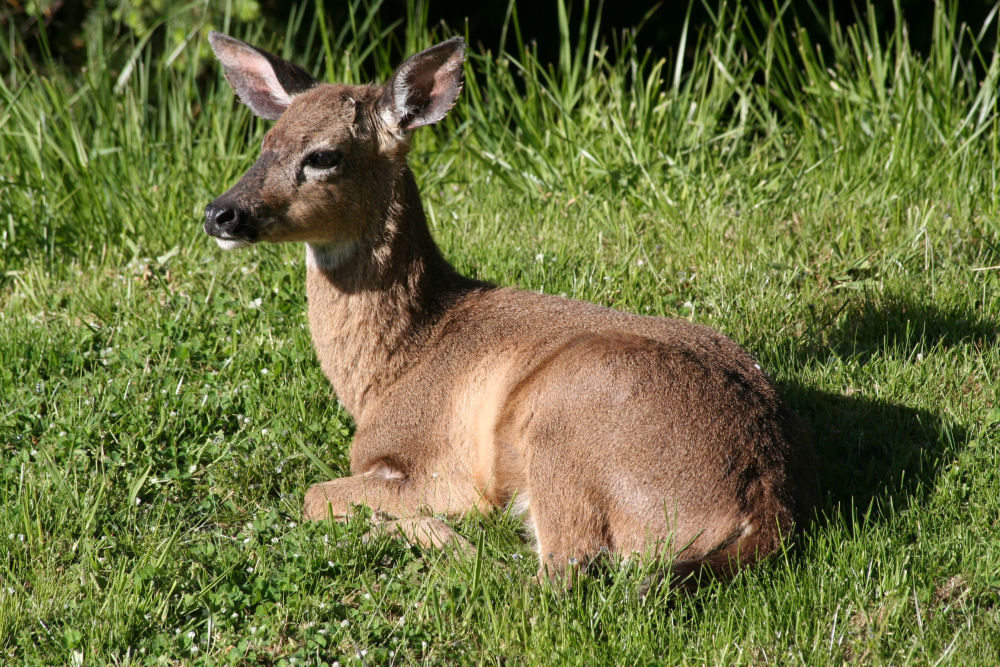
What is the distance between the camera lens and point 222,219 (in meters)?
3.79

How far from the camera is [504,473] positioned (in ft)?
12.2

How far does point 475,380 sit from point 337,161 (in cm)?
97

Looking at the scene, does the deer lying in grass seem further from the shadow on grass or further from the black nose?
the shadow on grass

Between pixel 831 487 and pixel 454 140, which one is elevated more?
pixel 454 140

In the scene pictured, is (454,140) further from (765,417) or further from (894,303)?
(765,417)

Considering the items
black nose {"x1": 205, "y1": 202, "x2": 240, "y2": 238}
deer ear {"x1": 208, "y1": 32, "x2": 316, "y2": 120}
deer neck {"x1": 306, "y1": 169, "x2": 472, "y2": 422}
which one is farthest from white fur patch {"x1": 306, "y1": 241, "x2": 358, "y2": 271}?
deer ear {"x1": 208, "y1": 32, "x2": 316, "y2": 120}

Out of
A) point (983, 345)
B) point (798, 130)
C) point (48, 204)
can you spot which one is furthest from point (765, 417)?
point (48, 204)

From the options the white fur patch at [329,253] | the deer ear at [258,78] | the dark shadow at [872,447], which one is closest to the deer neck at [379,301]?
the white fur patch at [329,253]

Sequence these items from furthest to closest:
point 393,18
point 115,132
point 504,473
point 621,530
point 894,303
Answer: point 393,18 < point 115,132 < point 894,303 < point 504,473 < point 621,530

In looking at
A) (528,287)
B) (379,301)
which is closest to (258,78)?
(379,301)

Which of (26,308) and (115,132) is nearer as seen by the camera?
(26,308)

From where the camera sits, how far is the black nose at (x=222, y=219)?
379 cm

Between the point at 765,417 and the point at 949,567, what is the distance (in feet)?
2.46

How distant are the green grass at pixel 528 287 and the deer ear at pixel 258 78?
97cm
